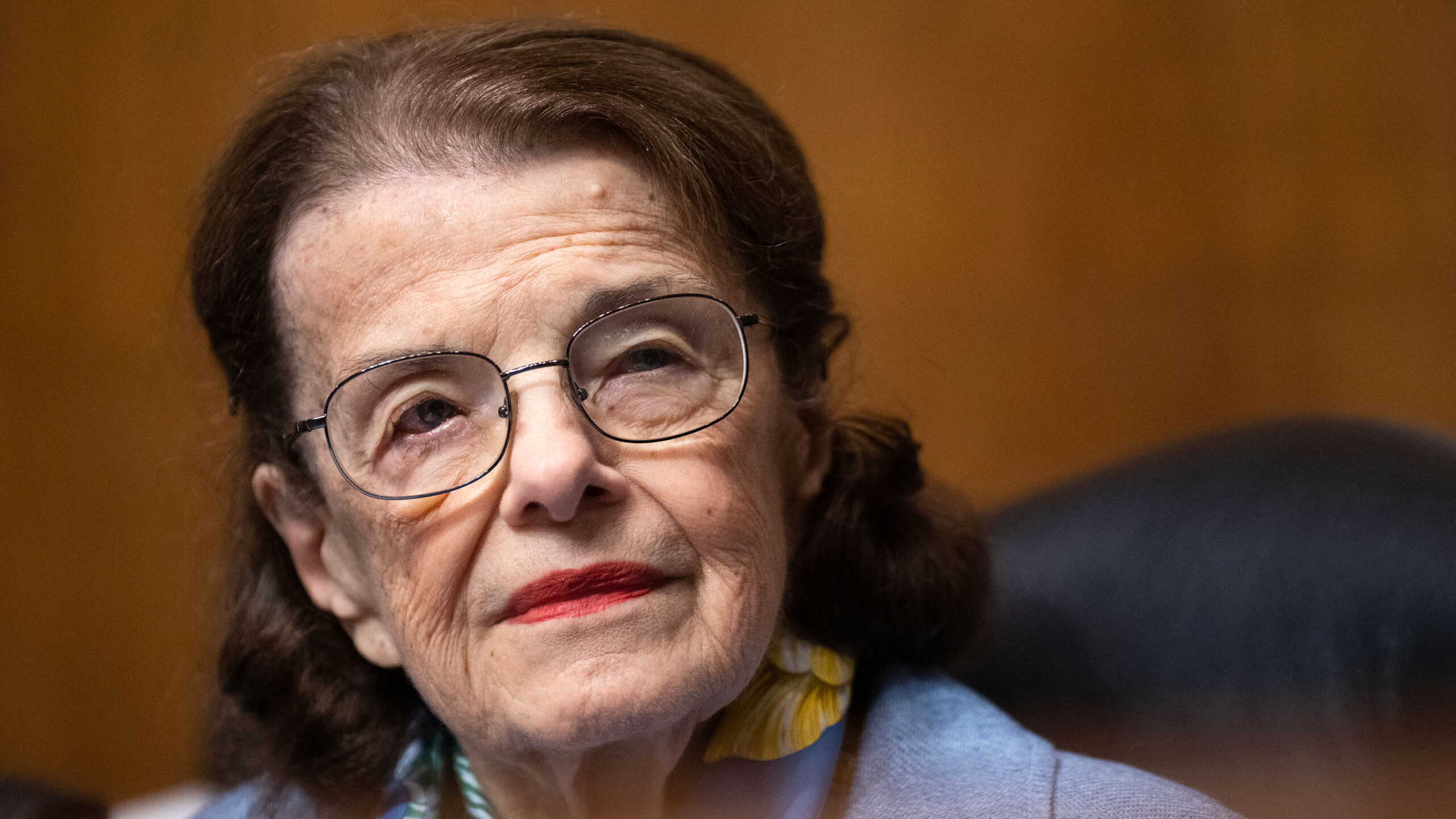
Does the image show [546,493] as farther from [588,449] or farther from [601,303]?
[601,303]

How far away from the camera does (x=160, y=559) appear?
2428 millimetres

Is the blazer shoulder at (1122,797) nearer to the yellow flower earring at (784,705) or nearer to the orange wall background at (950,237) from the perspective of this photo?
the yellow flower earring at (784,705)

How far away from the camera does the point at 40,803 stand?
1462mm

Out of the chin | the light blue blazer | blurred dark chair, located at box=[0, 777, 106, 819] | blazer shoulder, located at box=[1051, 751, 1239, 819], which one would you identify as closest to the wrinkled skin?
the chin

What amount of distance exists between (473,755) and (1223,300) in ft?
4.91

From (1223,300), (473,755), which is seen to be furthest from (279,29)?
(1223,300)

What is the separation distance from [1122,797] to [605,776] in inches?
18.8

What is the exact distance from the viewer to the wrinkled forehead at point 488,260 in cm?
98

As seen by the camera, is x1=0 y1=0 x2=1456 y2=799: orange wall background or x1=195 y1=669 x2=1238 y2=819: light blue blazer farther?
x1=0 y1=0 x2=1456 y2=799: orange wall background

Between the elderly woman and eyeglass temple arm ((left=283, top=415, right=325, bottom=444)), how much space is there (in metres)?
0.01

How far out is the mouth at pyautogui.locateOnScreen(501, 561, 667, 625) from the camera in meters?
0.94

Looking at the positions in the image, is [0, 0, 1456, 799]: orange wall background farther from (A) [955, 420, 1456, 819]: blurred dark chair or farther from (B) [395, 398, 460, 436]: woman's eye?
(B) [395, 398, 460, 436]: woman's eye

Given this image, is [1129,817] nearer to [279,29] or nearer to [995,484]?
[995,484]

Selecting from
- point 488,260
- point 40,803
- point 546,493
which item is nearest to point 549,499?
point 546,493
